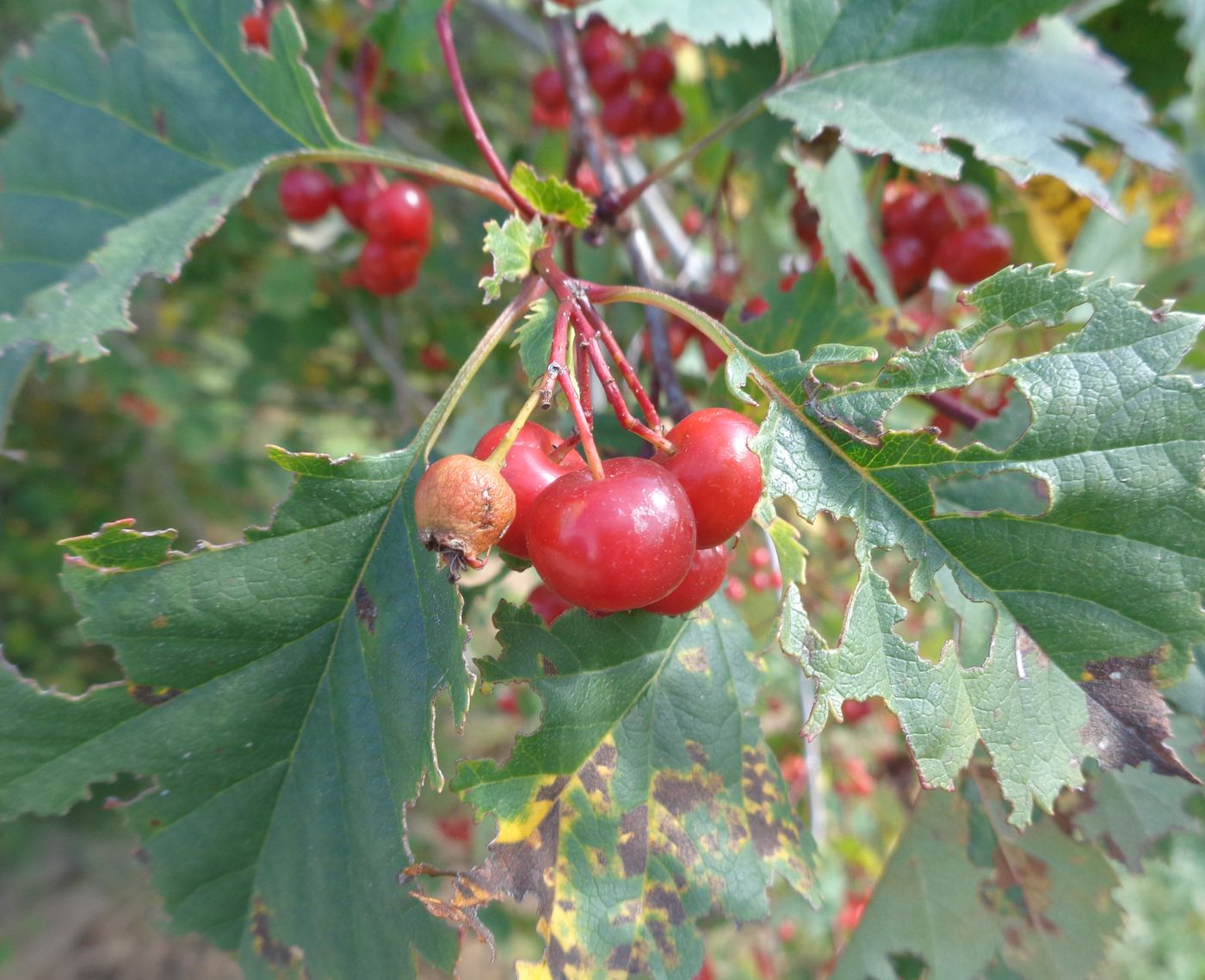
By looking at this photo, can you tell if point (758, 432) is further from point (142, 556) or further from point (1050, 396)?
point (142, 556)

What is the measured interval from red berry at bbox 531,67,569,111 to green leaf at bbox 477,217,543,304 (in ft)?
6.43

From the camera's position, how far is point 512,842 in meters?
1.19

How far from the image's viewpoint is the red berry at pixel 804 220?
223 centimetres

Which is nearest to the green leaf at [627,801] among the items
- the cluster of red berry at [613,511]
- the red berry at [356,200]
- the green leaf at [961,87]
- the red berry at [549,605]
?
the red berry at [549,605]

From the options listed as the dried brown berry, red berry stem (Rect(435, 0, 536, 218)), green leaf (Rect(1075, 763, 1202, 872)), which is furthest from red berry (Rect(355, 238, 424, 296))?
green leaf (Rect(1075, 763, 1202, 872))

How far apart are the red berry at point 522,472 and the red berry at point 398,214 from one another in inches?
50.1

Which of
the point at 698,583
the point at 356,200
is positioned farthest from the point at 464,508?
the point at 356,200

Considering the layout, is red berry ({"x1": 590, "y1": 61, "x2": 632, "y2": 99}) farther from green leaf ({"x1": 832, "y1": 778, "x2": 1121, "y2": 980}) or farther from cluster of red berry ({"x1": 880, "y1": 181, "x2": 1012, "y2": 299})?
green leaf ({"x1": 832, "y1": 778, "x2": 1121, "y2": 980})

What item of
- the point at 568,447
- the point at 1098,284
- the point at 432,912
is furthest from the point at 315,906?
the point at 1098,284

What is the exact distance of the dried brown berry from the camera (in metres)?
0.96

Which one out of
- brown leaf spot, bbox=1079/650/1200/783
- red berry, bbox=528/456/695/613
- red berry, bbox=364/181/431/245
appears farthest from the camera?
red berry, bbox=364/181/431/245

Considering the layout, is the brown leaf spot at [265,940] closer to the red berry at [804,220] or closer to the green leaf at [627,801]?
the green leaf at [627,801]

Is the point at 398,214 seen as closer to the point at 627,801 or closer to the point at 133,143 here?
the point at 133,143

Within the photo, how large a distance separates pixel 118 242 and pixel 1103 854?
2.47 meters
